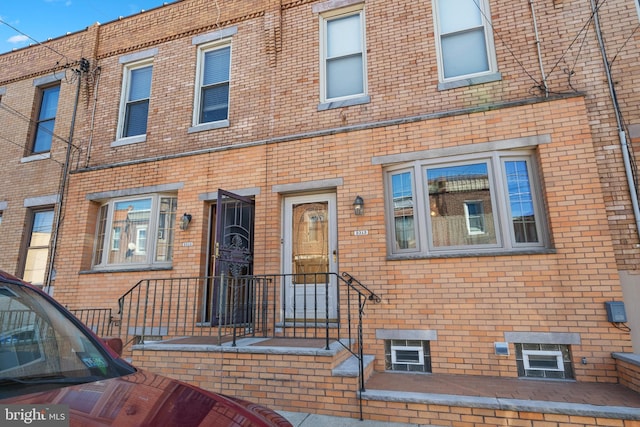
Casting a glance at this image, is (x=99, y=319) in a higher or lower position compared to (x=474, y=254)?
lower

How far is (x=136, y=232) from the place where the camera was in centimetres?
741

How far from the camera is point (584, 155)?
501cm

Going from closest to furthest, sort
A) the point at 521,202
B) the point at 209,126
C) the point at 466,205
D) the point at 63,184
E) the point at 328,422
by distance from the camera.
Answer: the point at 328,422 < the point at 521,202 < the point at 466,205 < the point at 209,126 < the point at 63,184

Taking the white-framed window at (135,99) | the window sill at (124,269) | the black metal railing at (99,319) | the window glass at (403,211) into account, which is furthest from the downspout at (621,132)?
the black metal railing at (99,319)

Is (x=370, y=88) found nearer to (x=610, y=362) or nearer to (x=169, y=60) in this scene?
(x=169, y=60)

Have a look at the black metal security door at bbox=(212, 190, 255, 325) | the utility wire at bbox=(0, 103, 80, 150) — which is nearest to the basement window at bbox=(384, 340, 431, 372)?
the black metal security door at bbox=(212, 190, 255, 325)

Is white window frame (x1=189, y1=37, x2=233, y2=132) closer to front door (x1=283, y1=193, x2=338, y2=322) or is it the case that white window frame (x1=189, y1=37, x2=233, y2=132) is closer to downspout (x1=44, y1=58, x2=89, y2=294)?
front door (x1=283, y1=193, x2=338, y2=322)

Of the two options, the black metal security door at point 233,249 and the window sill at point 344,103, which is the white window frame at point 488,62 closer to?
the window sill at point 344,103

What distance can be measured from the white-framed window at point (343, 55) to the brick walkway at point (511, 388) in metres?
4.71

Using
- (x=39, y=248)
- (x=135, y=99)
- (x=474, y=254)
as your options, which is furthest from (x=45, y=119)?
(x=474, y=254)

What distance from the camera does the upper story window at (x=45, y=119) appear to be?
904 cm

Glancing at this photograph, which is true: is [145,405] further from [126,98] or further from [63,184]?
[126,98]

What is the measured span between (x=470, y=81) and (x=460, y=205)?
2.05 m

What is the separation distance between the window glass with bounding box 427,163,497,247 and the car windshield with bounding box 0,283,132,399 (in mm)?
4711
